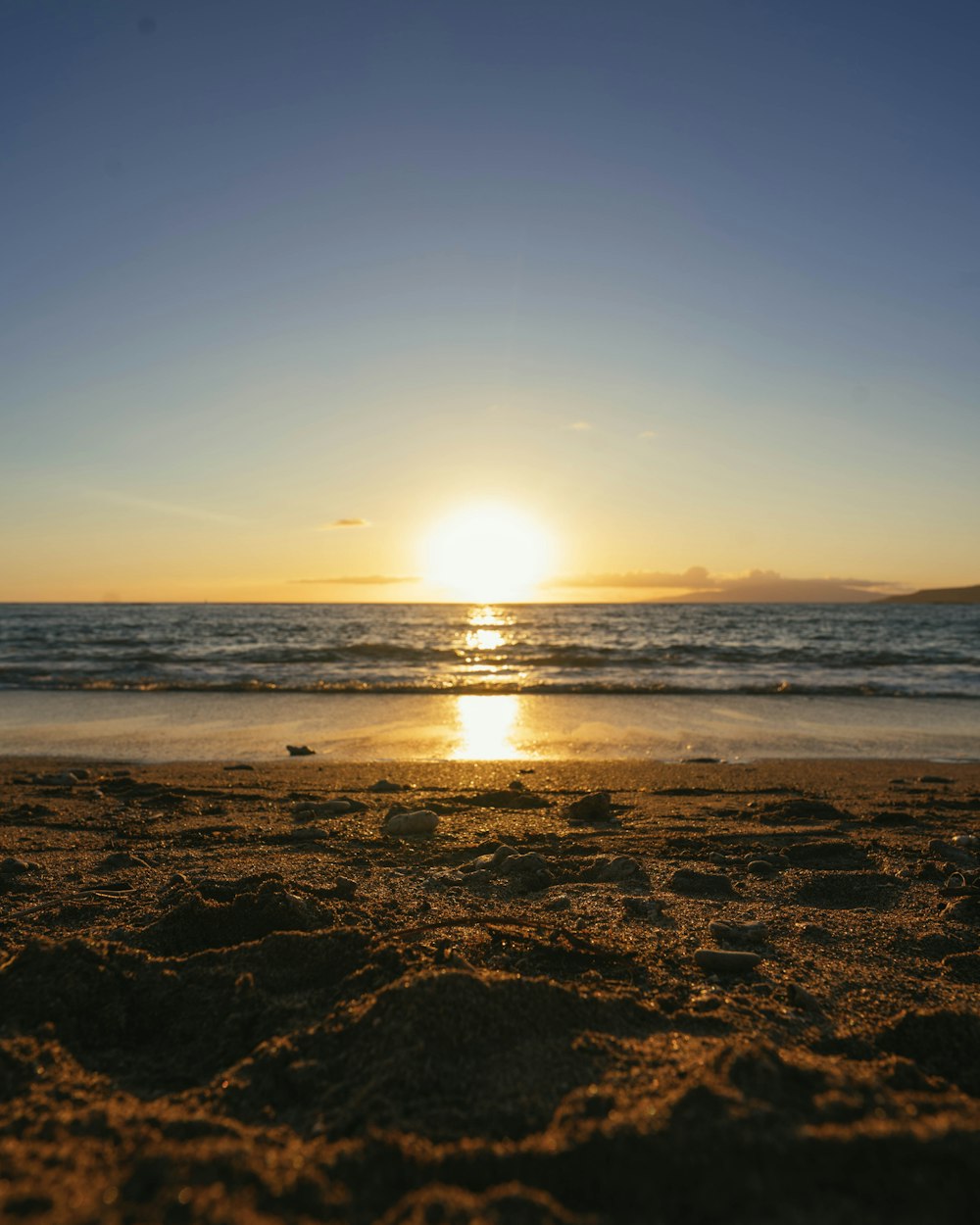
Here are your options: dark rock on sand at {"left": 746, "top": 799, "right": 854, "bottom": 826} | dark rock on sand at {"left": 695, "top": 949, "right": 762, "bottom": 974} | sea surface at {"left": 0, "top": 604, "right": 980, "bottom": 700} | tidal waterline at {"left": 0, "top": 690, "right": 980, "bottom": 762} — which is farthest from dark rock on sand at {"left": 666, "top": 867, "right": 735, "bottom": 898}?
sea surface at {"left": 0, "top": 604, "right": 980, "bottom": 700}

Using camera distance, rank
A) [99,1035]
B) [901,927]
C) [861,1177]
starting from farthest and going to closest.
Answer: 1. [901,927]
2. [99,1035]
3. [861,1177]

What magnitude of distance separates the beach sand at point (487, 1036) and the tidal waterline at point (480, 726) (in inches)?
183

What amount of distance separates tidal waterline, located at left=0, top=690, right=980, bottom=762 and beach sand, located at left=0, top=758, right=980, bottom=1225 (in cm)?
464

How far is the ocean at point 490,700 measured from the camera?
927cm

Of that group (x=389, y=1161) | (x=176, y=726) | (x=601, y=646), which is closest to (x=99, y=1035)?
(x=389, y=1161)

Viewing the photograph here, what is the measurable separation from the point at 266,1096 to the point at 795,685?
52.4 feet

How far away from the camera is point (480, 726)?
10.8 metres

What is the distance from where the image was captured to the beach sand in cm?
133

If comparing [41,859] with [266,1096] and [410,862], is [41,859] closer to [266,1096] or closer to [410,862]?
[410,862]

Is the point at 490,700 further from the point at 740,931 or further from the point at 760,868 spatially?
the point at 740,931

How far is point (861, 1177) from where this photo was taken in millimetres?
1341

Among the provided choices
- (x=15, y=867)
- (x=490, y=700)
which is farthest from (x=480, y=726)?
(x=15, y=867)

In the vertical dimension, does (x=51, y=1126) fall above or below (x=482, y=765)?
above

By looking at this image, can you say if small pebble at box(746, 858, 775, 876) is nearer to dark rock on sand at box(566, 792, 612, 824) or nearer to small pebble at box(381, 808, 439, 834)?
dark rock on sand at box(566, 792, 612, 824)
